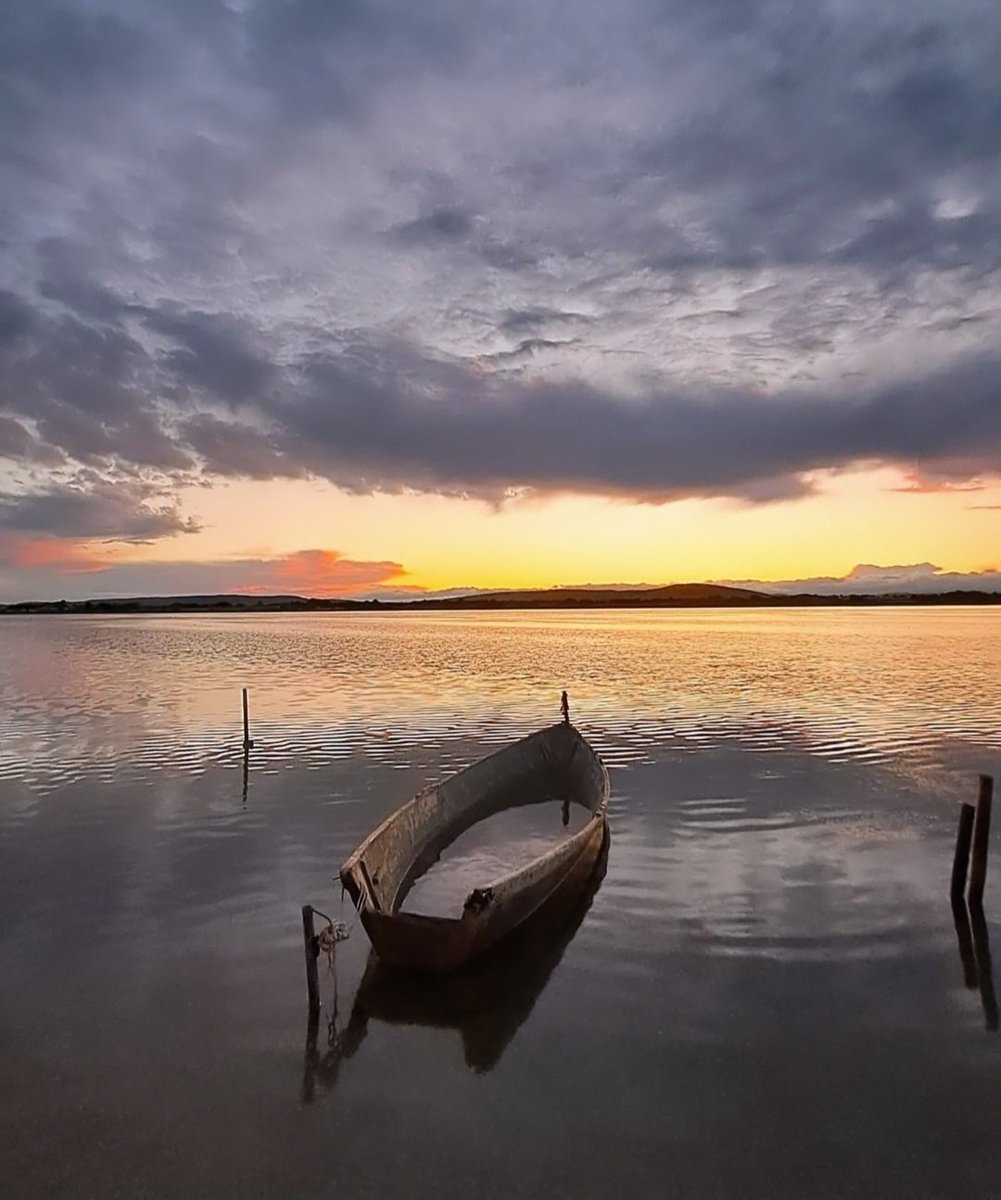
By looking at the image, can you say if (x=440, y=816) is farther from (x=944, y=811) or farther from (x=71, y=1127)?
(x=944, y=811)

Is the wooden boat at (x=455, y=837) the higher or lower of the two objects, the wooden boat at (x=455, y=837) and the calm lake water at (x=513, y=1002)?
the higher

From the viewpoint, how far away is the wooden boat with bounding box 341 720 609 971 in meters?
10.2

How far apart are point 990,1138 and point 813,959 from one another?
348 cm

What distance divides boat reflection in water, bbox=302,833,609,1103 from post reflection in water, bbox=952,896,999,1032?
15.4ft

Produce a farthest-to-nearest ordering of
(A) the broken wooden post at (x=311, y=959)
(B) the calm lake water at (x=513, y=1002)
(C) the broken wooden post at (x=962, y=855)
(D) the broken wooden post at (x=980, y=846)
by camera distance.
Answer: (C) the broken wooden post at (x=962, y=855)
(D) the broken wooden post at (x=980, y=846)
(A) the broken wooden post at (x=311, y=959)
(B) the calm lake water at (x=513, y=1002)

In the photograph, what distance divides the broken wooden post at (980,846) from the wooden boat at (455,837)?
5.33 meters

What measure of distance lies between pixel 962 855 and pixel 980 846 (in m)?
0.31

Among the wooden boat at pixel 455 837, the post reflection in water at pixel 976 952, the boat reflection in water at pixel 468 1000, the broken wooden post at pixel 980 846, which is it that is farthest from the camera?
the broken wooden post at pixel 980 846

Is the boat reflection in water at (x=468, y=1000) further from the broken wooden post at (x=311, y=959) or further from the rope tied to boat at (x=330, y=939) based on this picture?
the rope tied to boat at (x=330, y=939)

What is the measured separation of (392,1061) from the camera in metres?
8.66

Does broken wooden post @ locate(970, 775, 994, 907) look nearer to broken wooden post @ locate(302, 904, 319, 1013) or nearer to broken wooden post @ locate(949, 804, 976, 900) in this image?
broken wooden post @ locate(949, 804, 976, 900)

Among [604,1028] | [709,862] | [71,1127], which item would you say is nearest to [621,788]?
[709,862]


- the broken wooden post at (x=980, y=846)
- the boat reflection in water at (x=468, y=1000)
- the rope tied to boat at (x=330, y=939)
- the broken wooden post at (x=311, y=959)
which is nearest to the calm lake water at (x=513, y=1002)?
the boat reflection in water at (x=468, y=1000)

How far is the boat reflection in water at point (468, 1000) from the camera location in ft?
28.8
